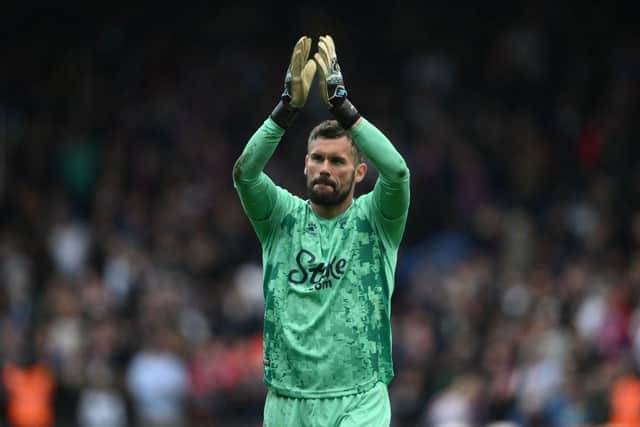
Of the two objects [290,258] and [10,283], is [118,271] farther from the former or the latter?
[290,258]

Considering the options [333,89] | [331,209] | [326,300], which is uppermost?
[333,89]

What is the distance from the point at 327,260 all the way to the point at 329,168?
16.6 inches

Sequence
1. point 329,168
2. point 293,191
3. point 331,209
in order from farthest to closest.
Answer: point 293,191 → point 331,209 → point 329,168

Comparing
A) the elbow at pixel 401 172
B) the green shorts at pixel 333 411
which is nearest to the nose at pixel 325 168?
the elbow at pixel 401 172

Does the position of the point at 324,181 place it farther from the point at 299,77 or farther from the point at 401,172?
the point at 299,77

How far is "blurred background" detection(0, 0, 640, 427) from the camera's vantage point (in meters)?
14.0

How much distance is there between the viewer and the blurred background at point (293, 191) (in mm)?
13953

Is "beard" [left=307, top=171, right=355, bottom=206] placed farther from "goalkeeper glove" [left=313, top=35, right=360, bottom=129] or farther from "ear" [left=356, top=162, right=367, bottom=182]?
"goalkeeper glove" [left=313, top=35, right=360, bottom=129]

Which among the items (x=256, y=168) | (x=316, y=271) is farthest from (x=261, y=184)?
(x=316, y=271)

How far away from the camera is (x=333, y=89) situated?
6.92 metres

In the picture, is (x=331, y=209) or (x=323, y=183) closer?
(x=323, y=183)

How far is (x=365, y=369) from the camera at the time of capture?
709 cm

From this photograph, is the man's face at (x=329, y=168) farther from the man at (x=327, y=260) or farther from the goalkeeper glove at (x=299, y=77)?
the goalkeeper glove at (x=299, y=77)

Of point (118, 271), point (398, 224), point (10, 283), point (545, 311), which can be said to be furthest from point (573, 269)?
point (398, 224)
